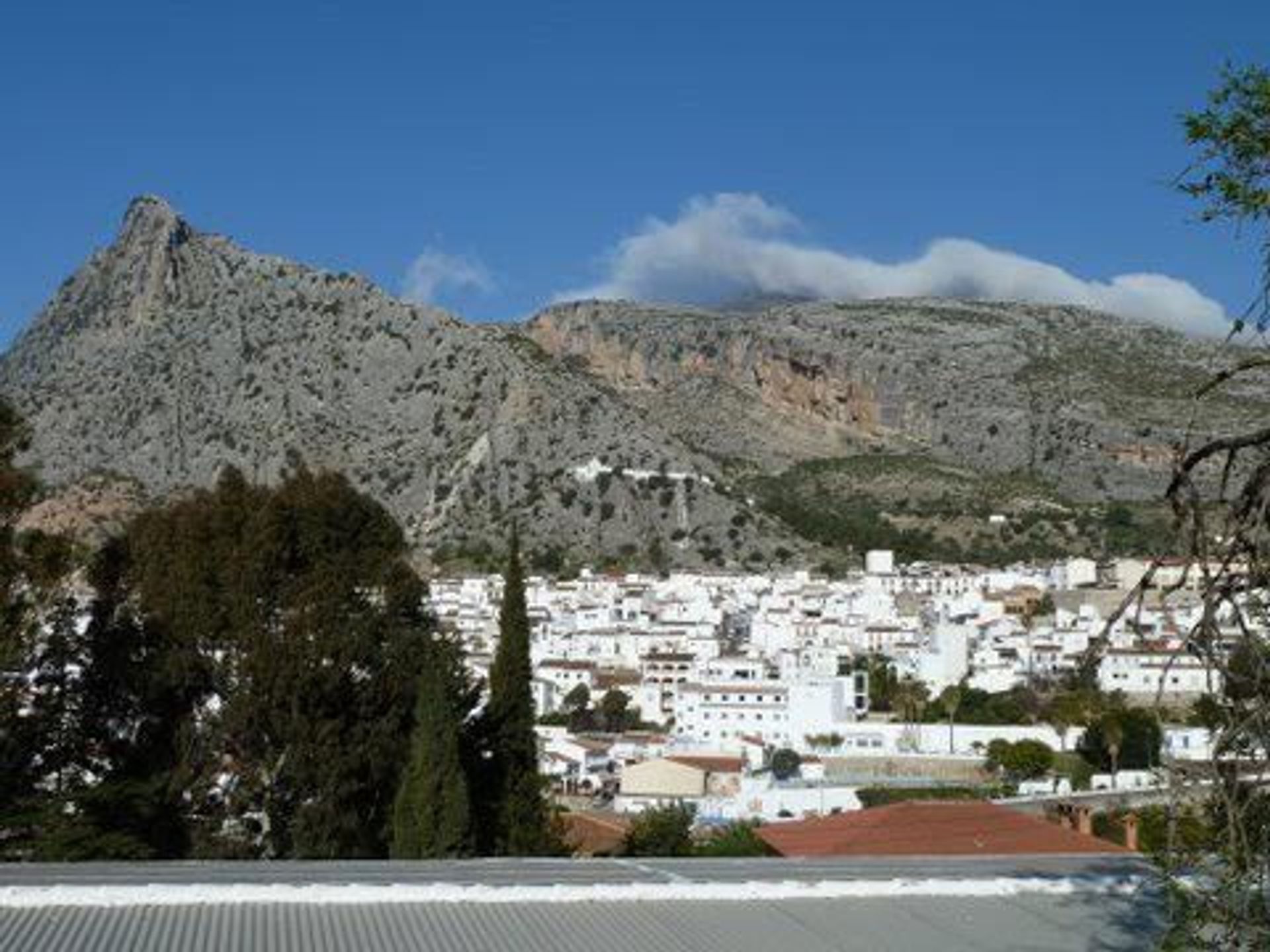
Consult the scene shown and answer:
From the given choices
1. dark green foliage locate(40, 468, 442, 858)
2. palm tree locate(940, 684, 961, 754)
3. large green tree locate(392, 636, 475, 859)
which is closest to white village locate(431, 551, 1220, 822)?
palm tree locate(940, 684, 961, 754)

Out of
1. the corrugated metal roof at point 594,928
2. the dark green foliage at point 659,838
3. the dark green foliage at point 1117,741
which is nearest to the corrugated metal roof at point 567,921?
the corrugated metal roof at point 594,928

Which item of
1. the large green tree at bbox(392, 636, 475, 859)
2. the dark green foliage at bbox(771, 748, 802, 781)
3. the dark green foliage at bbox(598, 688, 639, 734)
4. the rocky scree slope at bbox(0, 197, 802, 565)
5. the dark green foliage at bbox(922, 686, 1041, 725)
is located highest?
the rocky scree slope at bbox(0, 197, 802, 565)

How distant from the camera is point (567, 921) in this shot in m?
8.84

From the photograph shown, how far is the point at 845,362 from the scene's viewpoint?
409ft

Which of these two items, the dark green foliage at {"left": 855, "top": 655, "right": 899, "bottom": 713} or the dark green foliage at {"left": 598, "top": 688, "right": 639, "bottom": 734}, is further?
the dark green foliage at {"left": 855, "top": 655, "right": 899, "bottom": 713}

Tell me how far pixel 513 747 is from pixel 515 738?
12 cm

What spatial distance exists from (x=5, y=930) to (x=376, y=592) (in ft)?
31.5

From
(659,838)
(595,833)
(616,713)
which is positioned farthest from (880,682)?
(659,838)

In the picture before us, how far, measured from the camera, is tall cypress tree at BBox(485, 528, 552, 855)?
701 inches

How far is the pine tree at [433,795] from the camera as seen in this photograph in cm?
1512

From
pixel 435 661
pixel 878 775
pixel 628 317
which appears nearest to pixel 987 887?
pixel 435 661

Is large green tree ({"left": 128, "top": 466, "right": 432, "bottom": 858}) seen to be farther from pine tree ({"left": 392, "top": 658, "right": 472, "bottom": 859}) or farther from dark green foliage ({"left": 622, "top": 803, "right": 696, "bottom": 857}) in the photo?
dark green foliage ({"left": 622, "top": 803, "right": 696, "bottom": 857})

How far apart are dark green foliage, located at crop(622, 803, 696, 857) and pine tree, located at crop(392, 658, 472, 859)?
7406 millimetres

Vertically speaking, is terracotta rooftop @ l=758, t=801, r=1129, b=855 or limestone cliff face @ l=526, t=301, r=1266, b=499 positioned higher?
limestone cliff face @ l=526, t=301, r=1266, b=499
